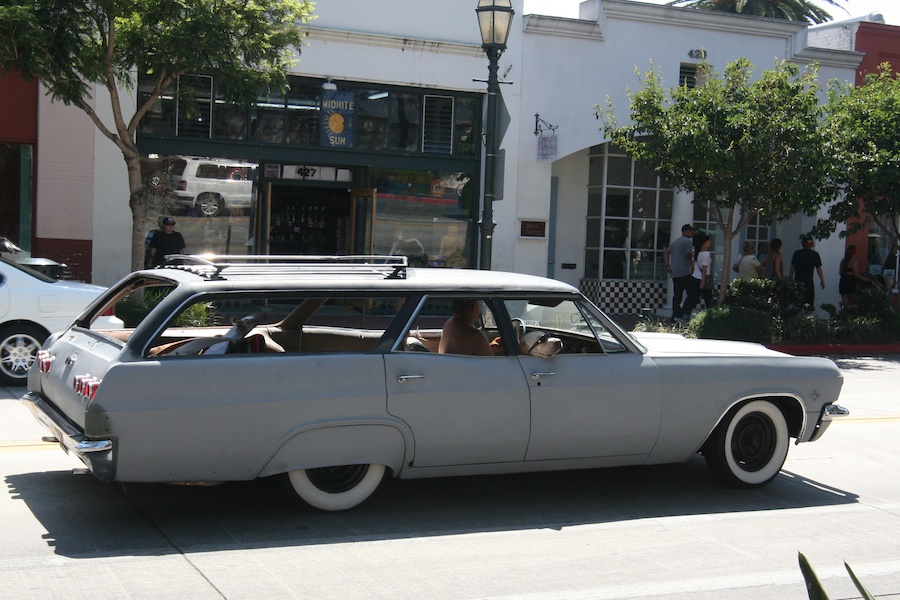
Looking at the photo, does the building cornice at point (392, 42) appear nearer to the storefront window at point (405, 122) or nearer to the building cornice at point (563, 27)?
the storefront window at point (405, 122)

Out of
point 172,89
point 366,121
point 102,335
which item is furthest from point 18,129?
point 102,335

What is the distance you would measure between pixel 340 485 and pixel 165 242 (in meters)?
10.5

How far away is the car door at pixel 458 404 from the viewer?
19.7ft

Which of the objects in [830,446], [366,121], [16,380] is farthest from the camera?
[366,121]

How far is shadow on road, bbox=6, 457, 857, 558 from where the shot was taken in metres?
5.57

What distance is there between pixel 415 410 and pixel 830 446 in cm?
479

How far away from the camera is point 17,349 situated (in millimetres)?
10492

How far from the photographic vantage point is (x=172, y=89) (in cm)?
1669

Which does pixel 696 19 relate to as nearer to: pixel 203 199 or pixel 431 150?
pixel 431 150

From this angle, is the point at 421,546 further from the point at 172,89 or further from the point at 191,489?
the point at 172,89

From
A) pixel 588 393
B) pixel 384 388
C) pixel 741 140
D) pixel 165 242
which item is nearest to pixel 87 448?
pixel 384 388

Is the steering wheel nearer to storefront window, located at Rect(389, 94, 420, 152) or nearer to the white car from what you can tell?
the white car

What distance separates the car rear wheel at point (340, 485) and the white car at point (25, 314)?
18.2ft

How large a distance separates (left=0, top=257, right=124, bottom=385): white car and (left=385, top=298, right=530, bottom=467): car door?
5.73 meters
